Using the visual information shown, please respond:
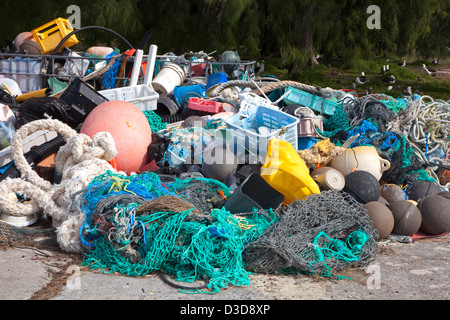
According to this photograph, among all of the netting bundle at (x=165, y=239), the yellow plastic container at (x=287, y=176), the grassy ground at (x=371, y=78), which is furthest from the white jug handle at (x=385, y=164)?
the grassy ground at (x=371, y=78)

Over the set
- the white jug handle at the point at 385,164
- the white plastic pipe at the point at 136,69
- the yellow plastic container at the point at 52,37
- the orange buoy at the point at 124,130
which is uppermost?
the yellow plastic container at the point at 52,37

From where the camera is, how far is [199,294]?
3.43 meters

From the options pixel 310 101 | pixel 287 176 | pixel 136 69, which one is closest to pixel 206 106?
pixel 136 69

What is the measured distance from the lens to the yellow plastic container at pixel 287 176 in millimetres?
4586

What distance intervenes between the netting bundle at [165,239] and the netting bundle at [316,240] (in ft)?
0.54

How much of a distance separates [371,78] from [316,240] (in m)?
12.3

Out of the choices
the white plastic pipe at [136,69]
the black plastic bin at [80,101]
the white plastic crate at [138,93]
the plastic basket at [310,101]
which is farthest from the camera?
the white plastic pipe at [136,69]

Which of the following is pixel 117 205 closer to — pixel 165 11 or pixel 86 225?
→ pixel 86 225

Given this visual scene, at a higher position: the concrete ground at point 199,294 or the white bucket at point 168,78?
the white bucket at point 168,78

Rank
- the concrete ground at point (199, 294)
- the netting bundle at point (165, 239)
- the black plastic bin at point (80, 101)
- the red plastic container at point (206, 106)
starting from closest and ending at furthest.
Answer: the concrete ground at point (199, 294) → the netting bundle at point (165, 239) → the black plastic bin at point (80, 101) → the red plastic container at point (206, 106)

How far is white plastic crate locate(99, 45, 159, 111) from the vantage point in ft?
21.5

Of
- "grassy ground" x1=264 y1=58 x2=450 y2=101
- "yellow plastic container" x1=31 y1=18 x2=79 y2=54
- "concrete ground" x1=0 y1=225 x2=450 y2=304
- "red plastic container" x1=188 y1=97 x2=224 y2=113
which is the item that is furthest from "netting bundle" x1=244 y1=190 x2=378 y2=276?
"grassy ground" x1=264 y1=58 x2=450 y2=101

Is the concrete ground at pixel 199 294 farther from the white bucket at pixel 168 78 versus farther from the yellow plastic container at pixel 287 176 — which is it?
the white bucket at pixel 168 78

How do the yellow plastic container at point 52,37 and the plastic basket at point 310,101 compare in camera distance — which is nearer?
the plastic basket at point 310,101
